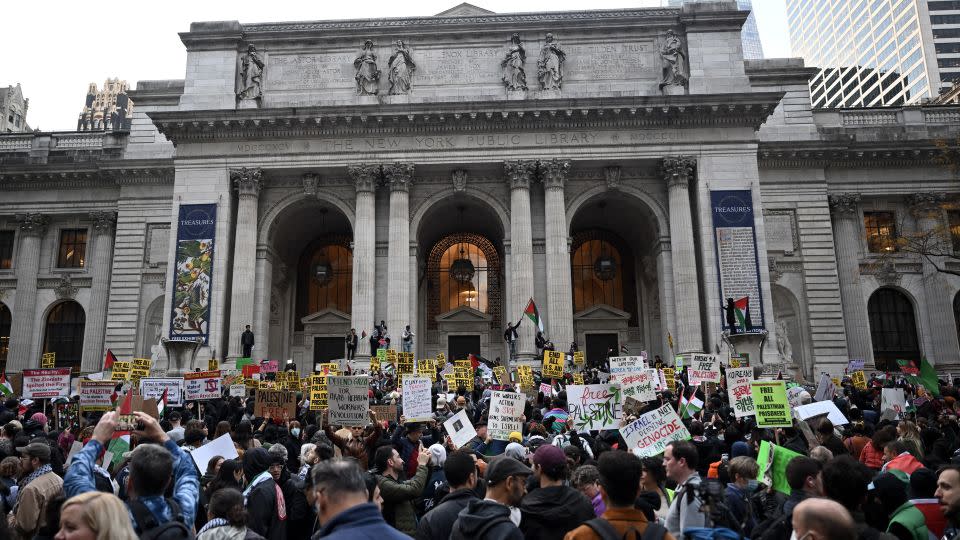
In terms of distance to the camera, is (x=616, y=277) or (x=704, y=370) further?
(x=616, y=277)

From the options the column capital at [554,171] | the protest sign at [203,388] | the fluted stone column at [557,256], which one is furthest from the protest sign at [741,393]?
the column capital at [554,171]

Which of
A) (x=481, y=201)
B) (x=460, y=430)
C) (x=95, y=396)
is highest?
(x=481, y=201)

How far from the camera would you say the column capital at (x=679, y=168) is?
35.6m

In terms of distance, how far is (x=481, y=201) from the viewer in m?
37.6

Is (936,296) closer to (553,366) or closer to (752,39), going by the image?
(553,366)

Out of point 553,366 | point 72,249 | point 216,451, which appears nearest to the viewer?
point 216,451

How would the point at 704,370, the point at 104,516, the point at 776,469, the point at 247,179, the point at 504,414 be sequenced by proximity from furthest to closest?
1. the point at 247,179
2. the point at 704,370
3. the point at 504,414
4. the point at 776,469
5. the point at 104,516

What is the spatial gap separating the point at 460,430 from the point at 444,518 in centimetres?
404

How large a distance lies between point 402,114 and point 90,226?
22.2 metres

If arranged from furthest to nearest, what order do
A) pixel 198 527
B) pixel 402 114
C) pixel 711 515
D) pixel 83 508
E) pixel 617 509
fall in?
pixel 402 114 < pixel 198 527 < pixel 711 515 < pixel 617 509 < pixel 83 508

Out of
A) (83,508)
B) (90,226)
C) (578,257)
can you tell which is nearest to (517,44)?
(578,257)

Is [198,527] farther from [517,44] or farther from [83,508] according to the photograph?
[517,44]

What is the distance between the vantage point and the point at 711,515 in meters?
5.32

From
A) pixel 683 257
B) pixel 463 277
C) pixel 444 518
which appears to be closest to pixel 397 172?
pixel 463 277
